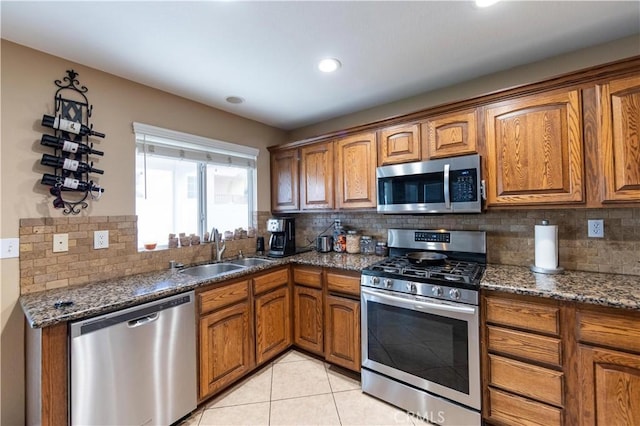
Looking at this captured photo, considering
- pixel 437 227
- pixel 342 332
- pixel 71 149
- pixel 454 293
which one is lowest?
pixel 342 332

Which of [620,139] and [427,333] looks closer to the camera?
[620,139]

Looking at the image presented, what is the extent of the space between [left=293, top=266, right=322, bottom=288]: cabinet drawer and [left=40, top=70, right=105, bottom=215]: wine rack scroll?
167 centimetres

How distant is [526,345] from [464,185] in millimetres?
1074

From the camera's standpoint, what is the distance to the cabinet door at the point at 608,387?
1330 millimetres

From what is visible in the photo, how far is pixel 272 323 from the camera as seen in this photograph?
2479 mm

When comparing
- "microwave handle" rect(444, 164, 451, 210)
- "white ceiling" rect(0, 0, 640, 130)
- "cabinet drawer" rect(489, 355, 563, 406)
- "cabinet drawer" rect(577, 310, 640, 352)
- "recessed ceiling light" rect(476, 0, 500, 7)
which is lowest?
"cabinet drawer" rect(489, 355, 563, 406)

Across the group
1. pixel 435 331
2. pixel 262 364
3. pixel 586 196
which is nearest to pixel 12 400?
pixel 262 364

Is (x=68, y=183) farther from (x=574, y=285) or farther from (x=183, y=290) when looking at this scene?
(x=574, y=285)

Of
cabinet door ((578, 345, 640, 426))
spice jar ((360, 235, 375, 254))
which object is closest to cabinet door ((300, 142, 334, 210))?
spice jar ((360, 235, 375, 254))

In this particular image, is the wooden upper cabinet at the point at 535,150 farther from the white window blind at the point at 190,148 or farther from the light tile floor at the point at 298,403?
the white window blind at the point at 190,148

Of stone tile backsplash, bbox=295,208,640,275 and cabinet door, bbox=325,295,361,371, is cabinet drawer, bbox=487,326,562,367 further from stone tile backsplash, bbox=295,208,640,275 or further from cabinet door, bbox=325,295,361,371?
cabinet door, bbox=325,295,361,371

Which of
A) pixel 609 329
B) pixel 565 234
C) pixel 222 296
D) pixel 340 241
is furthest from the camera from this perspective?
pixel 340 241

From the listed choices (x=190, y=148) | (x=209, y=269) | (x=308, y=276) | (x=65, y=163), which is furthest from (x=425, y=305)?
(x=65, y=163)

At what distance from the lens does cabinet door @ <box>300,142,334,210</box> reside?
2.84m
